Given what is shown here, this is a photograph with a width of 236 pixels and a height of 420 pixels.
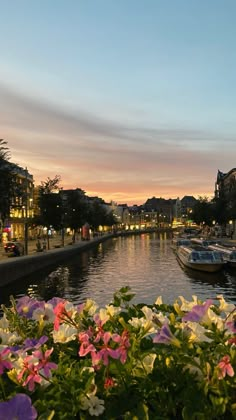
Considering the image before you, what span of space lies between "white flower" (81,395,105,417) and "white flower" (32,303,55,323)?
1.27 metres

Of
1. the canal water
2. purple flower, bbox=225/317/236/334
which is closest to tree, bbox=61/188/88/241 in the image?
the canal water

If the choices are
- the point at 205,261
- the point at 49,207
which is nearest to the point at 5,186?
the point at 205,261

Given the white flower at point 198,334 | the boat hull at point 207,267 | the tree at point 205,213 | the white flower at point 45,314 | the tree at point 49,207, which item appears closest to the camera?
→ the white flower at point 198,334

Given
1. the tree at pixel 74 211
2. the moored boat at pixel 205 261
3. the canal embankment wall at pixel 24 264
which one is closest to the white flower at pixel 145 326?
the canal embankment wall at pixel 24 264

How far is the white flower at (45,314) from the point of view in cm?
419

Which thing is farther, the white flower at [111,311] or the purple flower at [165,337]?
the white flower at [111,311]

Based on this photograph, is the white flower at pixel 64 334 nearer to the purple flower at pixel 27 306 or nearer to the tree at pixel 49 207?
the purple flower at pixel 27 306

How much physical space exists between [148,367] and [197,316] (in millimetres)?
698

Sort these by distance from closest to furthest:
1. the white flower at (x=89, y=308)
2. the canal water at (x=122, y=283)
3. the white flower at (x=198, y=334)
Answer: the white flower at (x=198, y=334)
the white flower at (x=89, y=308)
the canal water at (x=122, y=283)

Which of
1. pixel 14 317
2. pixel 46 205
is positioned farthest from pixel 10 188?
pixel 14 317

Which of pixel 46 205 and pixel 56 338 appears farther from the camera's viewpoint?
pixel 46 205

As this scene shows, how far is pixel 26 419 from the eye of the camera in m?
2.57

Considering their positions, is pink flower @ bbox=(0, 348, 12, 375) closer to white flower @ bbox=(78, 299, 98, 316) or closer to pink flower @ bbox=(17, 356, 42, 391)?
pink flower @ bbox=(17, 356, 42, 391)

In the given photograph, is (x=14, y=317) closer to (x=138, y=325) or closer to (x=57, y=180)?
(x=138, y=325)
